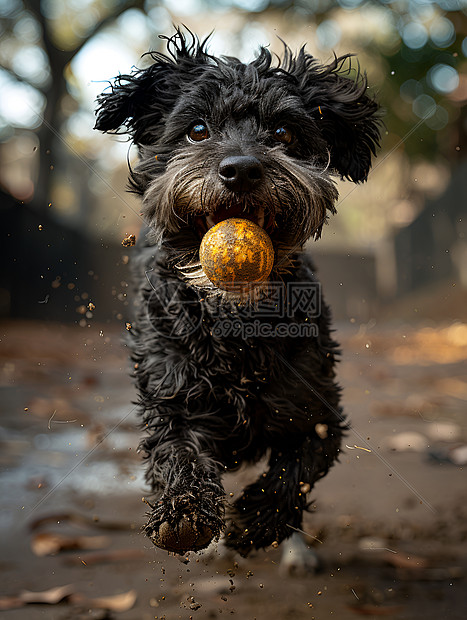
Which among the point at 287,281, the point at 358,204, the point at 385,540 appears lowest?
the point at 385,540

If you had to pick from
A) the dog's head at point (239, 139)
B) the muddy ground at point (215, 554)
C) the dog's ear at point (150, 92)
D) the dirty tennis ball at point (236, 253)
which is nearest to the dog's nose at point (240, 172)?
the dog's head at point (239, 139)

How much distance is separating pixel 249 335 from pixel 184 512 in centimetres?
77

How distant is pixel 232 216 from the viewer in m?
2.26

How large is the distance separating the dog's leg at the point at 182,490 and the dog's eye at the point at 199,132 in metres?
1.15

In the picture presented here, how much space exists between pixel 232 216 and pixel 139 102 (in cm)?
89

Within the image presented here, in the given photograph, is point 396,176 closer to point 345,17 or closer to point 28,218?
point 345,17

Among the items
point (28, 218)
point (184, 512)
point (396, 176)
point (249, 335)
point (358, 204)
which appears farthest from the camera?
point (358, 204)

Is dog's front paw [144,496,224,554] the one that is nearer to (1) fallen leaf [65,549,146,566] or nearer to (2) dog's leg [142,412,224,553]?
(2) dog's leg [142,412,224,553]

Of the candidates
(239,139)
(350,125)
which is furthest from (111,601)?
(350,125)

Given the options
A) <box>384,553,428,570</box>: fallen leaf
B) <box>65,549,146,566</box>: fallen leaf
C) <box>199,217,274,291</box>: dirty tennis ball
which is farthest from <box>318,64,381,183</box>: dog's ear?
<box>65,549,146,566</box>: fallen leaf

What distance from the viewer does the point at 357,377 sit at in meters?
8.47

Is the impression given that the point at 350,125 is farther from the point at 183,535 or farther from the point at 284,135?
the point at 183,535

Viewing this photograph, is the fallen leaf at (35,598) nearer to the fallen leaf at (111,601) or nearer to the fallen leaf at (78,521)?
the fallen leaf at (111,601)

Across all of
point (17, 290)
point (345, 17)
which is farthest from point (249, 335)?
point (345, 17)
